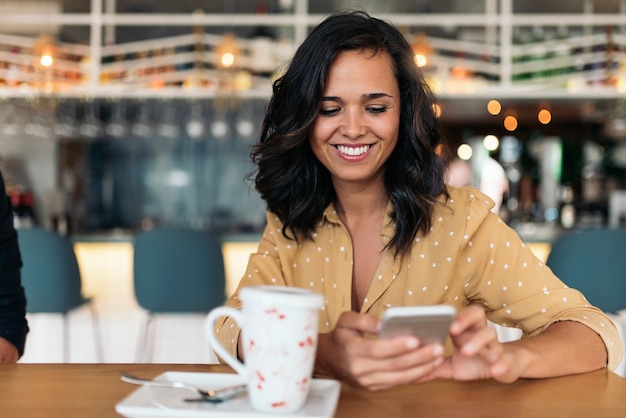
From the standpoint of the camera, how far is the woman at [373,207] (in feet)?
4.19

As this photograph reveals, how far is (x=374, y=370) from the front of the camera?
2.70 feet

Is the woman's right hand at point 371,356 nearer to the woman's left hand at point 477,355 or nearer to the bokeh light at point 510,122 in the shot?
the woman's left hand at point 477,355

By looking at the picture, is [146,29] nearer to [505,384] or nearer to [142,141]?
[142,141]

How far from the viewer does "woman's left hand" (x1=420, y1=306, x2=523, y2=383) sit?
0.84 meters

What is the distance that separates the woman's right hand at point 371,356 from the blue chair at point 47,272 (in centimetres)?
201

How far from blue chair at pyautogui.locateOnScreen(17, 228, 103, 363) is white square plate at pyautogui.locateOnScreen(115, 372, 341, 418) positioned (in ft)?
6.43

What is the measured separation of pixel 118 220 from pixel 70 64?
4.21ft

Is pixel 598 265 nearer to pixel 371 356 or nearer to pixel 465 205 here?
pixel 465 205

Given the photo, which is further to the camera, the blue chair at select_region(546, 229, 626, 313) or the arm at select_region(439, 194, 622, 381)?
the blue chair at select_region(546, 229, 626, 313)

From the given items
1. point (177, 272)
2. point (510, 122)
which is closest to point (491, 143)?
point (510, 122)

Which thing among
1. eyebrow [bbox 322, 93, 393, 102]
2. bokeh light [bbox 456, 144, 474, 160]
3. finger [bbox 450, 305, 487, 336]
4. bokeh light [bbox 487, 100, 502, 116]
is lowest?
bokeh light [bbox 456, 144, 474, 160]

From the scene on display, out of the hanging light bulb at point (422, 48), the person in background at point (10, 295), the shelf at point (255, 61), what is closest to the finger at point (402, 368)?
the person in background at point (10, 295)

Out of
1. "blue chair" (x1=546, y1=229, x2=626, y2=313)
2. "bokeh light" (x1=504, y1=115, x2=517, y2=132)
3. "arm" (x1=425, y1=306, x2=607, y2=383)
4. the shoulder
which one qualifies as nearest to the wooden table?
"arm" (x1=425, y1=306, x2=607, y2=383)

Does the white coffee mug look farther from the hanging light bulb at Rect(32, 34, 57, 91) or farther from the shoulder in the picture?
the hanging light bulb at Rect(32, 34, 57, 91)
